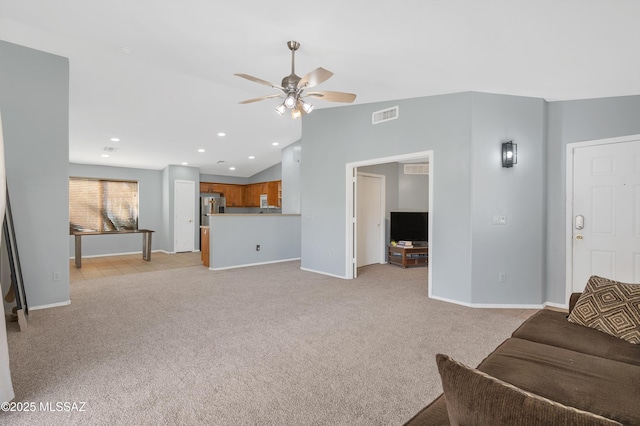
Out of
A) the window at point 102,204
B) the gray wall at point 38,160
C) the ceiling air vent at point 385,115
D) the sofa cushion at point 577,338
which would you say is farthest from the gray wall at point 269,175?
the sofa cushion at point 577,338

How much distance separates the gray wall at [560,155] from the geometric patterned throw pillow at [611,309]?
6.13ft

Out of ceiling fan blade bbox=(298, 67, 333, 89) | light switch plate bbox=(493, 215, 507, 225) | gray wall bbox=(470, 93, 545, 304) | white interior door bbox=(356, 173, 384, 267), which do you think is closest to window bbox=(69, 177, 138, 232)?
white interior door bbox=(356, 173, 384, 267)

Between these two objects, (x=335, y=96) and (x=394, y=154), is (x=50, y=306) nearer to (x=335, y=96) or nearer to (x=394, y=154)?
(x=335, y=96)

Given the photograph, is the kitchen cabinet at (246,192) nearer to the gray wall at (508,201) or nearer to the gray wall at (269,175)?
the gray wall at (269,175)

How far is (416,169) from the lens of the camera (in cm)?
725

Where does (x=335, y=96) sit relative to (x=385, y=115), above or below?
below

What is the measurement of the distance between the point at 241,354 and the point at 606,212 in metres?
4.23

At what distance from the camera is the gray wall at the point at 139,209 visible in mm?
8211

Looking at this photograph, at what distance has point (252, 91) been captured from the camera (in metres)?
4.98

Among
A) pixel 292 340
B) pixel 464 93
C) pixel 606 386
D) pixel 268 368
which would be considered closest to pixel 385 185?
pixel 464 93

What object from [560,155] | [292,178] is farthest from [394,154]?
[292,178]

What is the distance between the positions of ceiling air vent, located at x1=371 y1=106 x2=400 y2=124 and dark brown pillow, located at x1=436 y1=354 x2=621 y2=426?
436cm

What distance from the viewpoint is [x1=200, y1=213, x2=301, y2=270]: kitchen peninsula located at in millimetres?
6305

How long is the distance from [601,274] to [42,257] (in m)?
6.48
